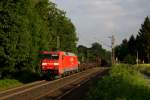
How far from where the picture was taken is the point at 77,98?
92.0 ft

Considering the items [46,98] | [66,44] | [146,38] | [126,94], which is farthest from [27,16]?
[146,38]

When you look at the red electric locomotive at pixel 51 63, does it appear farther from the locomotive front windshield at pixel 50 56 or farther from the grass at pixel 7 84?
the grass at pixel 7 84

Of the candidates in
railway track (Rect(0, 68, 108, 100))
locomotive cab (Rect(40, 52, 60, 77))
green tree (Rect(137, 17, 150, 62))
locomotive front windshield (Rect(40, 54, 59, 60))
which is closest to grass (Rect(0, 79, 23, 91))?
railway track (Rect(0, 68, 108, 100))

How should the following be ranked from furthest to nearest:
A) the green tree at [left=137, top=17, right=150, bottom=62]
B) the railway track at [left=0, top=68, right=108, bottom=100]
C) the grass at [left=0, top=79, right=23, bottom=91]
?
the green tree at [left=137, top=17, right=150, bottom=62], the grass at [left=0, top=79, right=23, bottom=91], the railway track at [left=0, top=68, right=108, bottom=100]

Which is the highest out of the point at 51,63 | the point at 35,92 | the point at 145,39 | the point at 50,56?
the point at 145,39

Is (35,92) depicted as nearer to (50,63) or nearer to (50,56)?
(50,63)

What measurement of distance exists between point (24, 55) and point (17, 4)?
5.29 metres

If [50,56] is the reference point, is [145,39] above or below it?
above

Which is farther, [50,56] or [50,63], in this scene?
[50,56]

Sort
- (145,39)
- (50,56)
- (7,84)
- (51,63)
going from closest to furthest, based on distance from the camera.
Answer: (7,84) → (51,63) → (50,56) → (145,39)

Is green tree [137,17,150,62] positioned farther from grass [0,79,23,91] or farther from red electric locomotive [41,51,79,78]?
grass [0,79,23,91]

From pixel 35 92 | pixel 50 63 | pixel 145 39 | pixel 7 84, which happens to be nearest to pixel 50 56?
pixel 50 63

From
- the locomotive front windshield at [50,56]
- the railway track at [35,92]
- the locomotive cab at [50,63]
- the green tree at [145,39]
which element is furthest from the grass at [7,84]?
the green tree at [145,39]

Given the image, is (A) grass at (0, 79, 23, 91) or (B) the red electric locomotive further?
(B) the red electric locomotive
